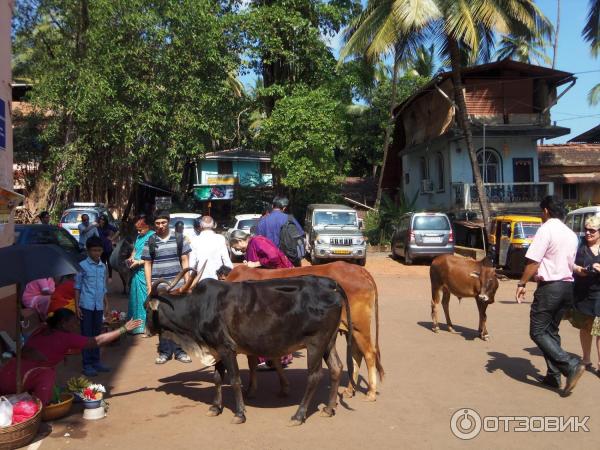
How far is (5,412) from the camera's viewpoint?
488cm

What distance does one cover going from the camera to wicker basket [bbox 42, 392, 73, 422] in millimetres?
5508

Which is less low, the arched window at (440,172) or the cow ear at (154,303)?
the arched window at (440,172)

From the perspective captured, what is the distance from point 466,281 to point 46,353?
6498 millimetres

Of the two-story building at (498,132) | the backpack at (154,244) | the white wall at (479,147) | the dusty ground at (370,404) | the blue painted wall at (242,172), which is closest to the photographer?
the dusty ground at (370,404)

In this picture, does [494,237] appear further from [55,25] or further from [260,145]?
[55,25]

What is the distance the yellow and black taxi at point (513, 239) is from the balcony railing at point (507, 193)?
6.91 metres

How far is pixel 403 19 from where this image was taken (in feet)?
67.5

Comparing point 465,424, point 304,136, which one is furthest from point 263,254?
point 304,136

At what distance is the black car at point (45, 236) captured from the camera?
11.0 meters

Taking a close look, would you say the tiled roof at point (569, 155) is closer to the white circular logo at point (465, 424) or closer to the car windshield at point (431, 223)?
the car windshield at point (431, 223)

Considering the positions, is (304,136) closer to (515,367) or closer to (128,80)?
(128,80)

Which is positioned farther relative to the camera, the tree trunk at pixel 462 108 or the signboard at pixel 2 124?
the tree trunk at pixel 462 108

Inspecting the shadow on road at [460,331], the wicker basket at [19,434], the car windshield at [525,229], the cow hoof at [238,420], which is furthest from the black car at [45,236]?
the car windshield at [525,229]

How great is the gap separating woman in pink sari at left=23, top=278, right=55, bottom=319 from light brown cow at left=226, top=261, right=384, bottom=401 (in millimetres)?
3224
